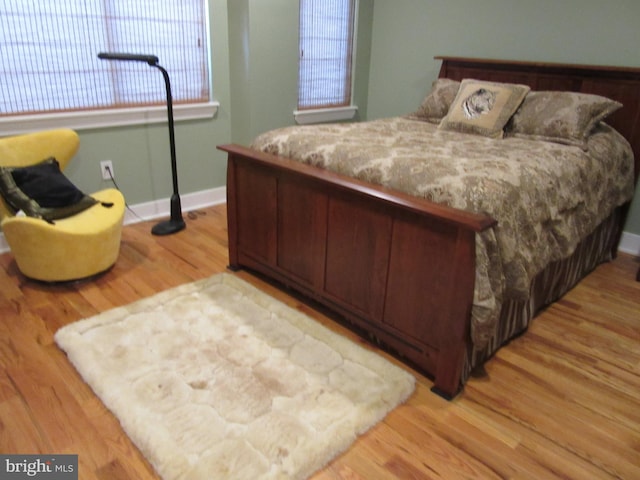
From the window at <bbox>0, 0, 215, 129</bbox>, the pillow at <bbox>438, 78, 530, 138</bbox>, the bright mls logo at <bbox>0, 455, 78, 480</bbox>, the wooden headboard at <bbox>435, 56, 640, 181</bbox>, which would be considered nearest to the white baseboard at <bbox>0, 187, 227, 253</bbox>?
the window at <bbox>0, 0, 215, 129</bbox>

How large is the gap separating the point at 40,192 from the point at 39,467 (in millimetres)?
1510

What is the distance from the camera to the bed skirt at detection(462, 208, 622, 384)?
2.02m

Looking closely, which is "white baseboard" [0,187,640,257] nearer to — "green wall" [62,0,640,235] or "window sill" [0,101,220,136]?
"green wall" [62,0,640,235]

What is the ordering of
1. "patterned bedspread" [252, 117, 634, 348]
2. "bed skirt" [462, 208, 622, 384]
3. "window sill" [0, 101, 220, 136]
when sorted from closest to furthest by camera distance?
→ "patterned bedspread" [252, 117, 634, 348] → "bed skirt" [462, 208, 622, 384] → "window sill" [0, 101, 220, 136]

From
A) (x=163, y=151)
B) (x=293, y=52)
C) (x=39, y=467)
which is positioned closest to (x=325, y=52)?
(x=293, y=52)

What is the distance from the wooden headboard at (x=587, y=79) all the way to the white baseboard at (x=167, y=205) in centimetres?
220

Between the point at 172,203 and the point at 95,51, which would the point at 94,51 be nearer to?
the point at 95,51

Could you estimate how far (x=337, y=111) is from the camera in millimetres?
4246

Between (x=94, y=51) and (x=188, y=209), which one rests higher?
(x=94, y=51)

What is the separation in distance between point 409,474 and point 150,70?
2.91 metres

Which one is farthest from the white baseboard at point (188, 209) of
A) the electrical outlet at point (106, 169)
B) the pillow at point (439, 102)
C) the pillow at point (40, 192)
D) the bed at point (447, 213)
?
the pillow at point (439, 102)

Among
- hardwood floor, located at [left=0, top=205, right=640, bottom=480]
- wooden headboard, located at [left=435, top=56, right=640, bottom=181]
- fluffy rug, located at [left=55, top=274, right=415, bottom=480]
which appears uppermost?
wooden headboard, located at [left=435, top=56, right=640, bottom=181]

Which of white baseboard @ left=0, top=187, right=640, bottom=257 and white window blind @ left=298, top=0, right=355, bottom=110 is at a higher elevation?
white window blind @ left=298, top=0, right=355, bottom=110

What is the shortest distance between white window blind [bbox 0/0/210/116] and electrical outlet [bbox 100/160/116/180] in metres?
0.36
